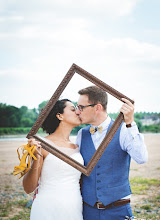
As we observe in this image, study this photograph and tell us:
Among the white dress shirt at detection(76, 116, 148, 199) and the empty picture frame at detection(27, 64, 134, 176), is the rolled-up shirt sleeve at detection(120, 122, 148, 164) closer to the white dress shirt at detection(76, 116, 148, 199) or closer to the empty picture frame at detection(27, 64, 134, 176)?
the white dress shirt at detection(76, 116, 148, 199)

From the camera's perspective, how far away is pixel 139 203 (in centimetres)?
737

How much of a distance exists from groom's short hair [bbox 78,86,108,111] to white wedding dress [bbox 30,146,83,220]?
561 millimetres

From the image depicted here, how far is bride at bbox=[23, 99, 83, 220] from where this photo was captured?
254 centimetres

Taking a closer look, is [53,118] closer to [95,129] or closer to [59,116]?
[59,116]

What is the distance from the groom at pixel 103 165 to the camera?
246 cm

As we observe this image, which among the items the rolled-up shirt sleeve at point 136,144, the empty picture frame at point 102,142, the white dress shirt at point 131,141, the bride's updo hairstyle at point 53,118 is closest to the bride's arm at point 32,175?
the empty picture frame at point 102,142

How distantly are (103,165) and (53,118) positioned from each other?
68cm

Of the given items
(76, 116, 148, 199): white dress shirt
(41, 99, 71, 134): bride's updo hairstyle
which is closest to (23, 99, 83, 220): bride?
(41, 99, 71, 134): bride's updo hairstyle

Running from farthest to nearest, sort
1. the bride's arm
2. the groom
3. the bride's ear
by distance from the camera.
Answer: the bride's ear
the groom
the bride's arm

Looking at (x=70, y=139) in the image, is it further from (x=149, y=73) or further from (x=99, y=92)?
(x=149, y=73)

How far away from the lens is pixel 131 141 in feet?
7.68

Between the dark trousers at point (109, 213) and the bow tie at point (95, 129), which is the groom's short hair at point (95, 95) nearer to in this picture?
the bow tie at point (95, 129)

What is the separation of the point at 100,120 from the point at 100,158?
1.22 ft

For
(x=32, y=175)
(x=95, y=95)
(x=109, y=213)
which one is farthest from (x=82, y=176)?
(x=95, y=95)
